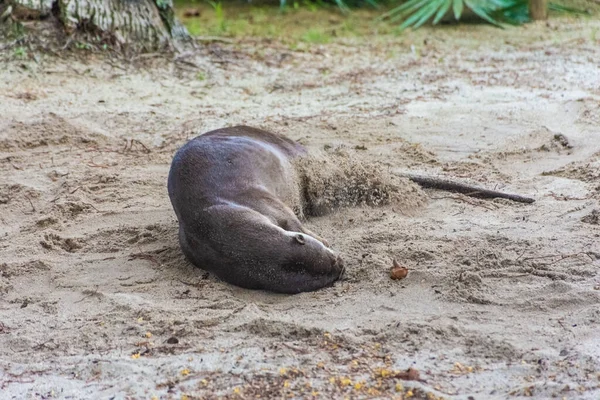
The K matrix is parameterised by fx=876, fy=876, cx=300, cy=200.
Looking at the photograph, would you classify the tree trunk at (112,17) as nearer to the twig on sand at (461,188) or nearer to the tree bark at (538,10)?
the twig on sand at (461,188)

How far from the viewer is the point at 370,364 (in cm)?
316

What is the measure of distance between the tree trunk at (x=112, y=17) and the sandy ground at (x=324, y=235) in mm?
281

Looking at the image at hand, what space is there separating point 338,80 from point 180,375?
459 cm

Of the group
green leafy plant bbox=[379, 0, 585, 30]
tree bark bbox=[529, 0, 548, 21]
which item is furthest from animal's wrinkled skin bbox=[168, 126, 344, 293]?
tree bark bbox=[529, 0, 548, 21]

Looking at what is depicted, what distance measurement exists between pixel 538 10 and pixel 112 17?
480 cm

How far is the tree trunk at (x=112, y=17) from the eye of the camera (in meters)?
7.09

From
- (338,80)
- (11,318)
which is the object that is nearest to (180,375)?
(11,318)

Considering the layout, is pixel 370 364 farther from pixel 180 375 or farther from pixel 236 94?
pixel 236 94

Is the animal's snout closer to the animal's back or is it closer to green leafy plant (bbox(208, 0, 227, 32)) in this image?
the animal's back

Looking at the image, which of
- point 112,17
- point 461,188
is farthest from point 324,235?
point 112,17

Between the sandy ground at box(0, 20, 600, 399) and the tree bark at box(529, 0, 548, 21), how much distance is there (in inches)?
68.7

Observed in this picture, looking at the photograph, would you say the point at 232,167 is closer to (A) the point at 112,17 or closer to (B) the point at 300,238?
(B) the point at 300,238

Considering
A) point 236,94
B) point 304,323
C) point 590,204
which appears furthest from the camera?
point 236,94

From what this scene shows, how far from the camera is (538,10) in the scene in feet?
31.6
